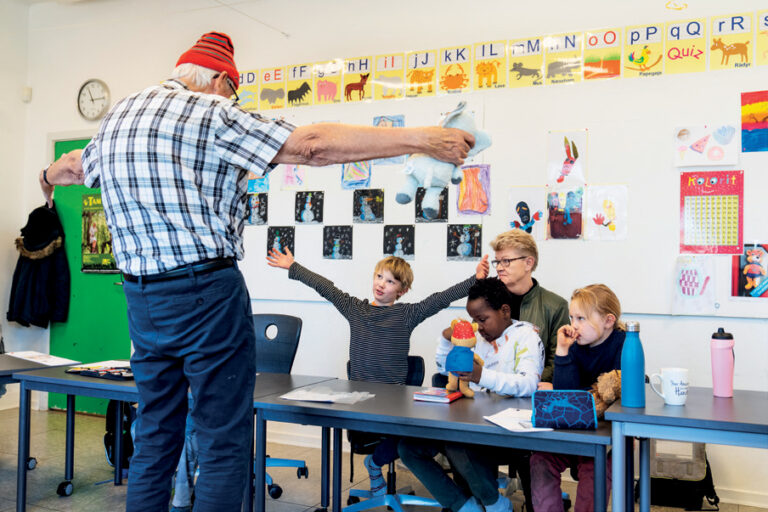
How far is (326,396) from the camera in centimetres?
228

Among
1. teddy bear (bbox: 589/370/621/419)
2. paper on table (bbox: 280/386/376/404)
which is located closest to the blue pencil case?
teddy bear (bbox: 589/370/621/419)

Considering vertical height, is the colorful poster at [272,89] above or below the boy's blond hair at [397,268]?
above

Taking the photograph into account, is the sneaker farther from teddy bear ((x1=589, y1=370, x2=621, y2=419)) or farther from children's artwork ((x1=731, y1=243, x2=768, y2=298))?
children's artwork ((x1=731, y1=243, x2=768, y2=298))

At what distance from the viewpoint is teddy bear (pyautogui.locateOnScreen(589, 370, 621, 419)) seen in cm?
199

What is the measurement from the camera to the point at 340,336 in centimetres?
417

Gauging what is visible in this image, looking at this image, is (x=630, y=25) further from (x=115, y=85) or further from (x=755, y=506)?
(x=115, y=85)

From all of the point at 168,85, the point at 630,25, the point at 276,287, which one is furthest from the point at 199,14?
the point at 168,85

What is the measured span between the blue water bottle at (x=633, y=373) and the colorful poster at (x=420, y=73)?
8.08 ft

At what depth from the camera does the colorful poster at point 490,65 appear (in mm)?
3770

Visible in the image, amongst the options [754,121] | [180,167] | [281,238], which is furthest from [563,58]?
[180,167]

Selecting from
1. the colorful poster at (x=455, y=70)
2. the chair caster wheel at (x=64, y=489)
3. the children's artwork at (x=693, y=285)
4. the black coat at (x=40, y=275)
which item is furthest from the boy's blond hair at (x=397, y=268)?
the black coat at (x=40, y=275)

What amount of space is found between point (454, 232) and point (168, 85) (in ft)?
7.72

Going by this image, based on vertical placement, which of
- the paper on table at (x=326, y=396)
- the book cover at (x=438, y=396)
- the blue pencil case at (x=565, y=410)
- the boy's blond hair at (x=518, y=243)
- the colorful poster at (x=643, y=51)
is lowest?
the paper on table at (x=326, y=396)

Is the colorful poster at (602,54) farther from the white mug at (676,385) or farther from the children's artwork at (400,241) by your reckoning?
the white mug at (676,385)
